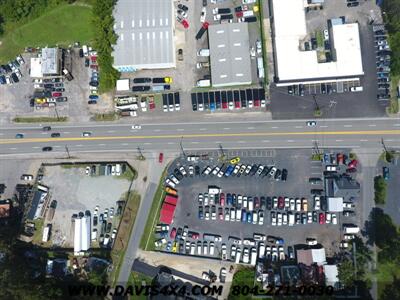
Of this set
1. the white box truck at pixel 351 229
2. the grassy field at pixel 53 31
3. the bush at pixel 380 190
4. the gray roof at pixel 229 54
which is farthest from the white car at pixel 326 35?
the grassy field at pixel 53 31

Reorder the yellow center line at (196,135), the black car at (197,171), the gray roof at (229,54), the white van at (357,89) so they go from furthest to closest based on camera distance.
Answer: the gray roof at (229,54), the black car at (197,171), the white van at (357,89), the yellow center line at (196,135)

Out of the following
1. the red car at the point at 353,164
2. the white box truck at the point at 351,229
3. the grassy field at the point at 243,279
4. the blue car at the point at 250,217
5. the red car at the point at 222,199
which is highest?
the red car at the point at 353,164

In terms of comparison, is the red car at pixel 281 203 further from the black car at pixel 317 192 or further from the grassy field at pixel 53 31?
the grassy field at pixel 53 31

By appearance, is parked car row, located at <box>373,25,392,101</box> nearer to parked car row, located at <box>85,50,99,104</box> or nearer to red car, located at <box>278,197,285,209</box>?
red car, located at <box>278,197,285,209</box>

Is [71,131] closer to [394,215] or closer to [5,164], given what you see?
[5,164]

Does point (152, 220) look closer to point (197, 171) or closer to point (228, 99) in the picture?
point (197, 171)

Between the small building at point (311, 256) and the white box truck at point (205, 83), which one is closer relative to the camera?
the small building at point (311, 256)

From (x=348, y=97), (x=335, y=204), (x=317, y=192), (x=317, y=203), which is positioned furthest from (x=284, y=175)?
(x=348, y=97)
